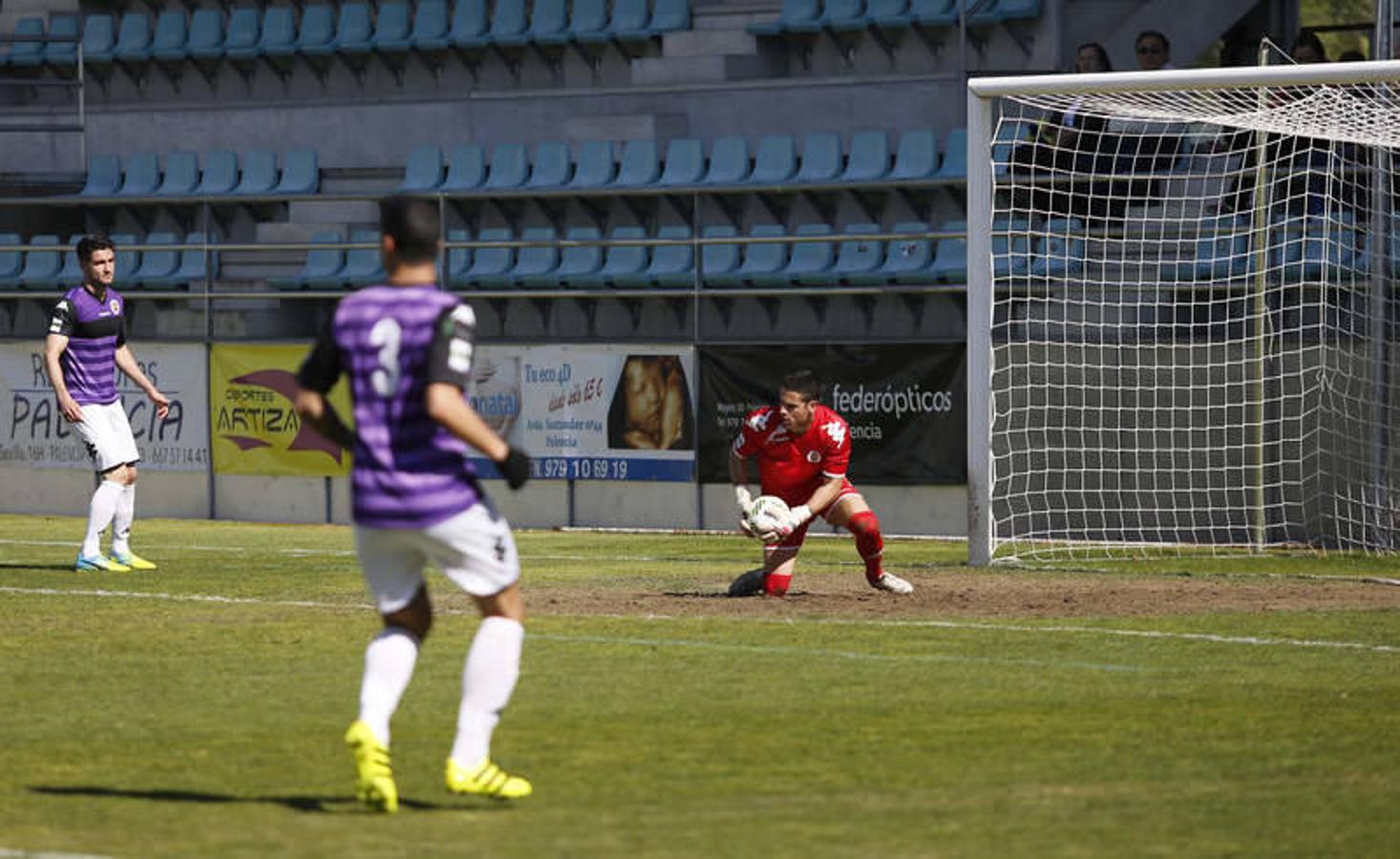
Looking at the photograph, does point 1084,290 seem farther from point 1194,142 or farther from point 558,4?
point 558,4

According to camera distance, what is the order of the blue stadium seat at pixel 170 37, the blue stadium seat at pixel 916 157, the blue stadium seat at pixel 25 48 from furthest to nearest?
the blue stadium seat at pixel 25 48 < the blue stadium seat at pixel 170 37 < the blue stadium seat at pixel 916 157

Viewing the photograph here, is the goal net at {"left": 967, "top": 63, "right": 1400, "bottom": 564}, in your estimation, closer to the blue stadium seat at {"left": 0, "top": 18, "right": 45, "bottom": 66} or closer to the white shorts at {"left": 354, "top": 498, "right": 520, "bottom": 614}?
the white shorts at {"left": 354, "top": 498, "right": 520, "bottom": 614}

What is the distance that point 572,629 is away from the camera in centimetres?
1273

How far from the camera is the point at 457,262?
83.3 feet

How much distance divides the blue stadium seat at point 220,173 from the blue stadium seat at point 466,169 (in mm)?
3124

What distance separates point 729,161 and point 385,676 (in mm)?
17872

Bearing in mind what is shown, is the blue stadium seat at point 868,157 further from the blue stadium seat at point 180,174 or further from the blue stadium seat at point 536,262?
the blue stadium seat at point 180,174

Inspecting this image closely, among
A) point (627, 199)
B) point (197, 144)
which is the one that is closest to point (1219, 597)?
point (627, 199)

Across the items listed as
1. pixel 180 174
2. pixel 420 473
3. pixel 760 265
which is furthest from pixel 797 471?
pixel 180 174

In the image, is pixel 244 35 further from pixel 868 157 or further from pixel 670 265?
pixel 868 157

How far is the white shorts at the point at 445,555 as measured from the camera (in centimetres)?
748

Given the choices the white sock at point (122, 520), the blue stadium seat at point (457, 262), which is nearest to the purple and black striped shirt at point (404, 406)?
the white sock at point (122, 520)

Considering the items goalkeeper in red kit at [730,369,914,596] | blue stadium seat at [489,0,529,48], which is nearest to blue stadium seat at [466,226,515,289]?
blue stadium seat at [489,0,529,48]

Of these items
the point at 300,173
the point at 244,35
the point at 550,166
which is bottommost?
the point at 550,166
